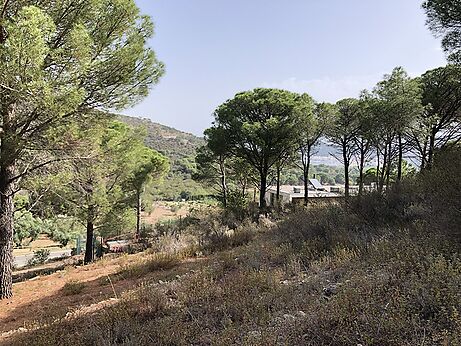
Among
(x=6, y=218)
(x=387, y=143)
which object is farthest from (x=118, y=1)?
(x=387, y=143)

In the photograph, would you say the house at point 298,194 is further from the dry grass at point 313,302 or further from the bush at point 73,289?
the dry grass at point 313,302

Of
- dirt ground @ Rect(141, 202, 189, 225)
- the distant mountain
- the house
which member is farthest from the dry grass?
the distant mountain

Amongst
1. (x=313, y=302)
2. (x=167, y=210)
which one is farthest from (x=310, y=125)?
(x=167, y=210)

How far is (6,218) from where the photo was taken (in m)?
6.55

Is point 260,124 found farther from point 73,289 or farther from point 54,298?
point 54,298

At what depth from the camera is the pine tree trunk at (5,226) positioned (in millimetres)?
6496

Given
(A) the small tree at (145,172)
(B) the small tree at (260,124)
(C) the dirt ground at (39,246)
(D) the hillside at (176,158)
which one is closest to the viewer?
(B) the small tree at (260,124)

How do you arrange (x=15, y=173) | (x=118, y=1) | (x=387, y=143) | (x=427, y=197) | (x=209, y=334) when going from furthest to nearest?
(x=387, y=143) < (x=15, y=173) < (x=118, y=1) < (x=427, y=197) < (x=209, y=334)

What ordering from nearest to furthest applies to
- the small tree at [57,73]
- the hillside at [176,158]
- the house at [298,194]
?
the small tree at [57,73] < the house at [298,194] < the hillside at [176,158]

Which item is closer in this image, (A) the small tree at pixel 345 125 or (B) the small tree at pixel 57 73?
(B) the small tree at pixel 57 73

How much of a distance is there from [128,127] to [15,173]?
6727 mm

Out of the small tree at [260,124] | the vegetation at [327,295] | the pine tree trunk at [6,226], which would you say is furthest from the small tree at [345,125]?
the pine tree trunk at [6,226]

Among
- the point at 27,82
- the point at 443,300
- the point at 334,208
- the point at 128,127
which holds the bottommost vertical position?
the point at 443,300

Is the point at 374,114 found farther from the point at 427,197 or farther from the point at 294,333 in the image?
the point at 294,333
